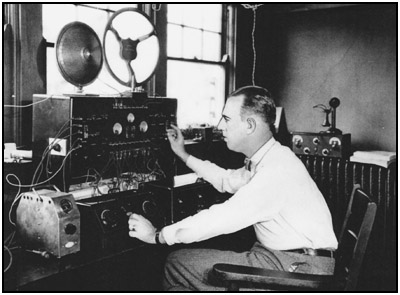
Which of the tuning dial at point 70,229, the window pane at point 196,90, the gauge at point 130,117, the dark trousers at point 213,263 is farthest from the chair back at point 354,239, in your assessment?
the window pane at point 196,90

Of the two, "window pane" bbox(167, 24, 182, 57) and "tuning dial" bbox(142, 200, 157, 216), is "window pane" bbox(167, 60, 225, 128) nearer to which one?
"window pane" bbox(167, 24, 182, 57)

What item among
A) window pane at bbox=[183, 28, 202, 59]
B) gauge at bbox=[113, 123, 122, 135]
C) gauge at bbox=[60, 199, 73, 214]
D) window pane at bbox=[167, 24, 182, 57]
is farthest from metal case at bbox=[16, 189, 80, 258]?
window pane at bbox=[183, 28, 202, 59]

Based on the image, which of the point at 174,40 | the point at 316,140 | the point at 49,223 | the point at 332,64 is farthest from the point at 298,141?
the point at 49,223

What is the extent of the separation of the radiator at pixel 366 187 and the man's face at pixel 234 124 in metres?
2.29

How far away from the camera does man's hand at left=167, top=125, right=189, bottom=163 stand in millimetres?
2930

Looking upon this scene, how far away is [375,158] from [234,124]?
8.12 ft

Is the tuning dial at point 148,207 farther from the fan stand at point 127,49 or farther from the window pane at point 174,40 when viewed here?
the window pane at point 174,40

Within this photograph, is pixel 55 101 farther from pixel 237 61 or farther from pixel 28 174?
pixel 237 61

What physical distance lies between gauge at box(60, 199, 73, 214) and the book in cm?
311

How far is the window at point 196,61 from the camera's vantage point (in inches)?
164

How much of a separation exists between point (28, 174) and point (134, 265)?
752mm

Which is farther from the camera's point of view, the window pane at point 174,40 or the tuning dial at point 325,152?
the tuning dial at point 325,152

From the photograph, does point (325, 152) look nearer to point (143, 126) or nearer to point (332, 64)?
point (332, 64)

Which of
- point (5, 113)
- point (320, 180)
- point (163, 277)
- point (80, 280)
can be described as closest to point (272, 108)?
point (163, 277)
